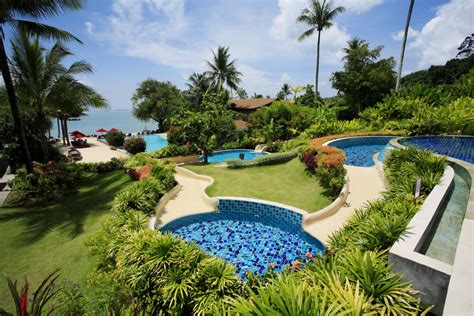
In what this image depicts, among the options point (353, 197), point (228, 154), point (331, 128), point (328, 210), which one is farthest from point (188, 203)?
point (331, 128)

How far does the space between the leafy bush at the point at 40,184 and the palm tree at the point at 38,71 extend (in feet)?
8.72

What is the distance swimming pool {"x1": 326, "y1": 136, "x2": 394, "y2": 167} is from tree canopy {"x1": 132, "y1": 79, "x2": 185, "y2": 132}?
33693 millimetres

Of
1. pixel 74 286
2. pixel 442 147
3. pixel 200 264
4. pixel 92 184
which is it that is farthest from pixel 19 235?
pixel 442 147

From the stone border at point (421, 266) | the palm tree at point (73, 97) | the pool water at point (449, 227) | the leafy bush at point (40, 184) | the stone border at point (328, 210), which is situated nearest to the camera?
the stone border at point (421, 266)

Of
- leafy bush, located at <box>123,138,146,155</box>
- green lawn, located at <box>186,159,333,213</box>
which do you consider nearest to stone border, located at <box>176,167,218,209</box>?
green lawn, located at <box>186,159,333,213</box>

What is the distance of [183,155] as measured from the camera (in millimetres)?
22859

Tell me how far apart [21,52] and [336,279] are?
16.7 metres

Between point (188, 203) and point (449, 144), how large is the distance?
15405mm

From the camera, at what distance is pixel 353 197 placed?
9781 mm

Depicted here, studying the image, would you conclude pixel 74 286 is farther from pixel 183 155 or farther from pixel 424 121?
pixel 424 121

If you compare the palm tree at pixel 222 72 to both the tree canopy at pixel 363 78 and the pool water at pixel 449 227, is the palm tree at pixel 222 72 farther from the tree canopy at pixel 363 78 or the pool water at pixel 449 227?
the pool water at pixel 449 227

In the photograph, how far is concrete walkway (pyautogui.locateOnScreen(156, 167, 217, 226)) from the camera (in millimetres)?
9680

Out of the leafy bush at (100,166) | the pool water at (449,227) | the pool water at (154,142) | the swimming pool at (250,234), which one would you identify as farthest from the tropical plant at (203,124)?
the pool water at (154,142)

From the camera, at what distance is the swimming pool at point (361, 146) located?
1532 centimetres
